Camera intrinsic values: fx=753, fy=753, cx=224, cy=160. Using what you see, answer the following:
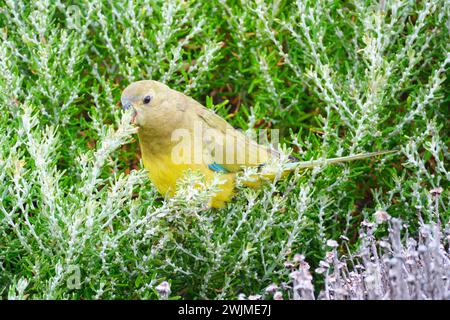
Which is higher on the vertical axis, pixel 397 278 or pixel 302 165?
pixel 302 165

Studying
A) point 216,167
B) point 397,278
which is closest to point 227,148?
point 216,167

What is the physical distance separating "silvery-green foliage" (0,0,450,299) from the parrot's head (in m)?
0.13

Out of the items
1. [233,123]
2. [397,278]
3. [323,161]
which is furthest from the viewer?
[233,123]

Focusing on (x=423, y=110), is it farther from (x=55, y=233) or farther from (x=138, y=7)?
(x=55, y=233)

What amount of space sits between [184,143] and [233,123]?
64 centimetres

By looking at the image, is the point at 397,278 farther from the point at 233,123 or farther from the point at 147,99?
the point at 233,123

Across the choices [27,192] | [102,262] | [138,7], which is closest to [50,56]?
[138,7]

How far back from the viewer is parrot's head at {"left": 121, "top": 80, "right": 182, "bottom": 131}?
315 cm

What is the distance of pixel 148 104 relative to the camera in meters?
3.19

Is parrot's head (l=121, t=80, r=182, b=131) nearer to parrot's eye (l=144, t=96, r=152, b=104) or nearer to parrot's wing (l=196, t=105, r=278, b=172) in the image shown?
parrot's eye (l=144, t=96, r=152, b=104)

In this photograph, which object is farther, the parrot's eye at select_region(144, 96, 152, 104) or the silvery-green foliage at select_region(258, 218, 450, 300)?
the parrot's eye at select_region(144, 96, 152, 104)

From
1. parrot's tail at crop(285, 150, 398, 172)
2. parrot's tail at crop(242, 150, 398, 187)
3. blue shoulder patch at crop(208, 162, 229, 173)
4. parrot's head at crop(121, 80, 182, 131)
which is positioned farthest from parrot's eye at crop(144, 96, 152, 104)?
parrot's tail at crop(285, 150, 398, 172)

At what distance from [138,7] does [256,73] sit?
0.67m

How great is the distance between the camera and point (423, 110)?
11.2 ft
